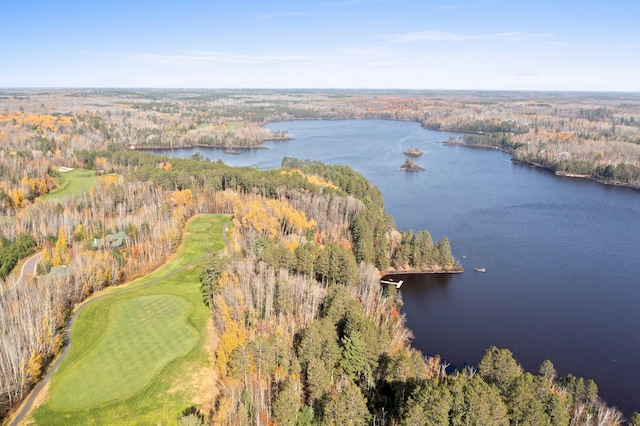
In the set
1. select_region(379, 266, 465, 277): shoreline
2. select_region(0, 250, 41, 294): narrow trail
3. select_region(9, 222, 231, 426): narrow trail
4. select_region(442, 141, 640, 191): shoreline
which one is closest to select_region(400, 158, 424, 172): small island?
select_region(442, 141, 640, 191): shoreline

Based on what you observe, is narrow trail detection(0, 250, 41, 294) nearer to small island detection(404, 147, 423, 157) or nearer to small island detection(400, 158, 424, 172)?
small island detection(400, 158, 424, 172)

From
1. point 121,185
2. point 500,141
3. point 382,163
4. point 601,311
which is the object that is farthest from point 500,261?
point 500,141

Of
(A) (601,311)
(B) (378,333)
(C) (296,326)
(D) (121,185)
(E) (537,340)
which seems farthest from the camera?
(D) (121,185)

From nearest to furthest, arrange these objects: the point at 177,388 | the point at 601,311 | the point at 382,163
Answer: the point at 177,388, the point at 601,311, the point at 382,163

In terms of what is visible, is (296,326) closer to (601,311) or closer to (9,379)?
(9,379)

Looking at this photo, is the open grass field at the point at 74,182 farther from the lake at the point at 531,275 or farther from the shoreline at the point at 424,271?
the lake at the point at 531,275
